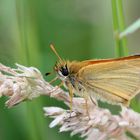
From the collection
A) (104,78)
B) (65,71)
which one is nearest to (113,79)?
(104,78)

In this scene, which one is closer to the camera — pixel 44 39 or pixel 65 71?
pixel 65 71

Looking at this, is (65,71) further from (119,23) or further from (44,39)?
(44,39)

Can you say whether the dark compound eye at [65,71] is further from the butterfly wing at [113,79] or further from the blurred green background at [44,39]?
the blurred green background at [44,39]

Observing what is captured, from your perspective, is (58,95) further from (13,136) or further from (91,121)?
(13,136)

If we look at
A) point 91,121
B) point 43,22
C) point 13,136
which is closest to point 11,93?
point 91,121

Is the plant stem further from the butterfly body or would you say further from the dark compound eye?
the dark compound eye

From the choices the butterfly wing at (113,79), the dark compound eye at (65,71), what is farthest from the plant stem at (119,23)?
the dark compound eye at (65,71)

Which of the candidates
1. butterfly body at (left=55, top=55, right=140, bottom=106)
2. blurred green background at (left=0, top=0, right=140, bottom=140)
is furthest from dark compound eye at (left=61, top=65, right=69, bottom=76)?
blurred green background at (left=0, top=0, right=140, bottom=140)
